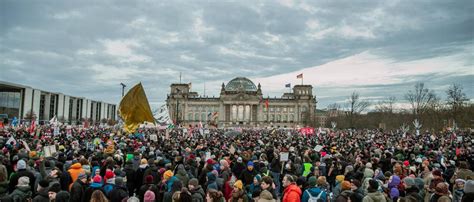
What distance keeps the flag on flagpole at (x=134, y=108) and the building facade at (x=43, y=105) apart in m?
79.7

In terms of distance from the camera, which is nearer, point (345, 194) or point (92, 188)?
point (345, 194)

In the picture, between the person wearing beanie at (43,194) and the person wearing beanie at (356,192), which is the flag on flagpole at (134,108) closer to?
the person wearing beanie at (43,194)

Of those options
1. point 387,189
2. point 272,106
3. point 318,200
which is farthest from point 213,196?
point 272,106

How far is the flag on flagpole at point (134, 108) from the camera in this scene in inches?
601

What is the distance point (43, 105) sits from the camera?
338 ft

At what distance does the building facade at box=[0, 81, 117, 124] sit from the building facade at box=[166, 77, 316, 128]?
28151mm

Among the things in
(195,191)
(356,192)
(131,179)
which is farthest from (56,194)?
(356,192)

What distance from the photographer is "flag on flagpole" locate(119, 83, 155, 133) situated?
50.1 feet

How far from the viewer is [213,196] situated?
6480 mm

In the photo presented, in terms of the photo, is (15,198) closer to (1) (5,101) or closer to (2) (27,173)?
(2) (27,173)

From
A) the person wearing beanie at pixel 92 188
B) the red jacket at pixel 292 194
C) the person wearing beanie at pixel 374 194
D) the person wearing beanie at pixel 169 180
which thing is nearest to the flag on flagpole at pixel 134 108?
the person wearing beanie at pixel 169 180

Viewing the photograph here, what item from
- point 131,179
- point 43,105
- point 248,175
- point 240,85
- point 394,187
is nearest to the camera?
point 394,187

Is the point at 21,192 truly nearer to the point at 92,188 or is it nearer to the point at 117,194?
the point at 92,188

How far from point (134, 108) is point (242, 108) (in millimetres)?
114621
